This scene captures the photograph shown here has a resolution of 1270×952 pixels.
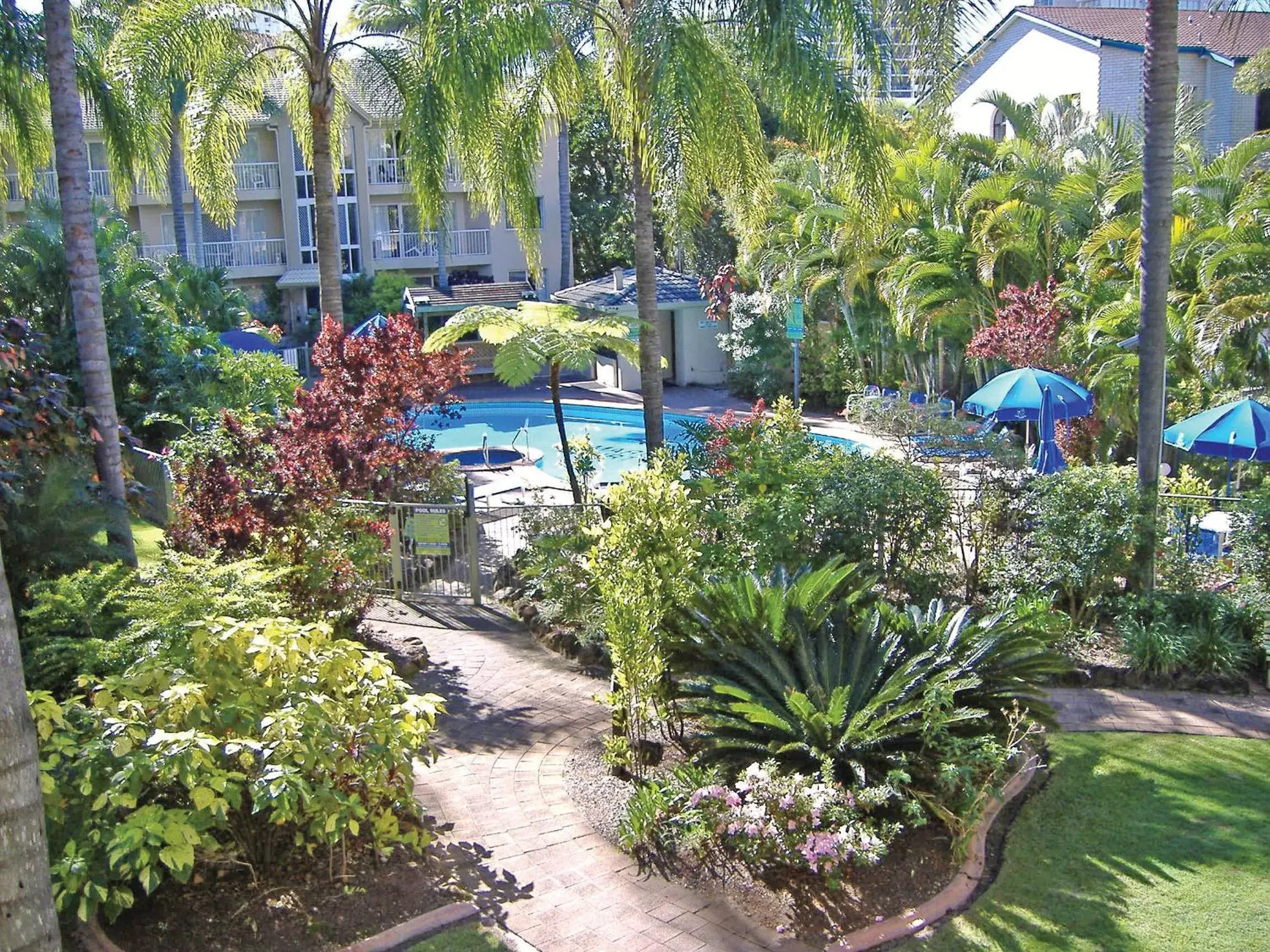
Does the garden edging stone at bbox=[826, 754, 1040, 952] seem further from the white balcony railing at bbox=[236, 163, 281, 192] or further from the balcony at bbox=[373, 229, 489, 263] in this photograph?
the white balcony railing at bbox=[236, 163, 281, 192]

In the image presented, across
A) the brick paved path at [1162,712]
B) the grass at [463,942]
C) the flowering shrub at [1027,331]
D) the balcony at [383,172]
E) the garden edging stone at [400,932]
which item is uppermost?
the balcony at [383,172]

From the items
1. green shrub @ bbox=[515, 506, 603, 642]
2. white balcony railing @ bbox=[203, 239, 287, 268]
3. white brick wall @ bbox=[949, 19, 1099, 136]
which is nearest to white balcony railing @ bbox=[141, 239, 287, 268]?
white balcony railing @ bbox=[203, 239, 287, 268]

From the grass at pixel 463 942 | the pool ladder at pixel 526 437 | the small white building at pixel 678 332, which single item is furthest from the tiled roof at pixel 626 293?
the grass at pixel 463 942

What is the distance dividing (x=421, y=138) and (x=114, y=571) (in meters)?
7.62

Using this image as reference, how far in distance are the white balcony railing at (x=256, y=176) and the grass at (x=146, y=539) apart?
22739 mm

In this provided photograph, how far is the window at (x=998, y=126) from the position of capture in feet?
97.8

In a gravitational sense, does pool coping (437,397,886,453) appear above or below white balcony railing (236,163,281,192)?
below

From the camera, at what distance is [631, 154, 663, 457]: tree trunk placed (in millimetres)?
13609

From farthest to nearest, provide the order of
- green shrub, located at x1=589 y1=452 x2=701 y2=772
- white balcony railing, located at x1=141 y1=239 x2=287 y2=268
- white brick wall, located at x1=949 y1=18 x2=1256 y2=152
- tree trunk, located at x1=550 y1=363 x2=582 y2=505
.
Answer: white balcony railing, located at x1=141 y1=239 x2=287 y2=268 → white brick wall, located at x1=949 y1=18 x2=1256 y2=152 → tree trunk, located at x1=550 y1=363 x2=582 y2=505 → green shrub, located at x1=589 y1=452 x2=701 y2=772

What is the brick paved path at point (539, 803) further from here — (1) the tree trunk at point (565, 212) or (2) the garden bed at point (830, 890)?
(1) the tree trunk at point (565, 212)

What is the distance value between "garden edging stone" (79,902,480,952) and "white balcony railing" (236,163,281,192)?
110 ft

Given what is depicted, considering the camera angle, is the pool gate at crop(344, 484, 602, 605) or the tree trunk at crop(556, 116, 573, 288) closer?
the pool gate at crop(344, 484, 602, 605)

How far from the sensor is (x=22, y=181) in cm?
1661

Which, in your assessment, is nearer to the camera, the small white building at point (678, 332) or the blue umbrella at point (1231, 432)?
the blue umbrella at point (1231, 432)
